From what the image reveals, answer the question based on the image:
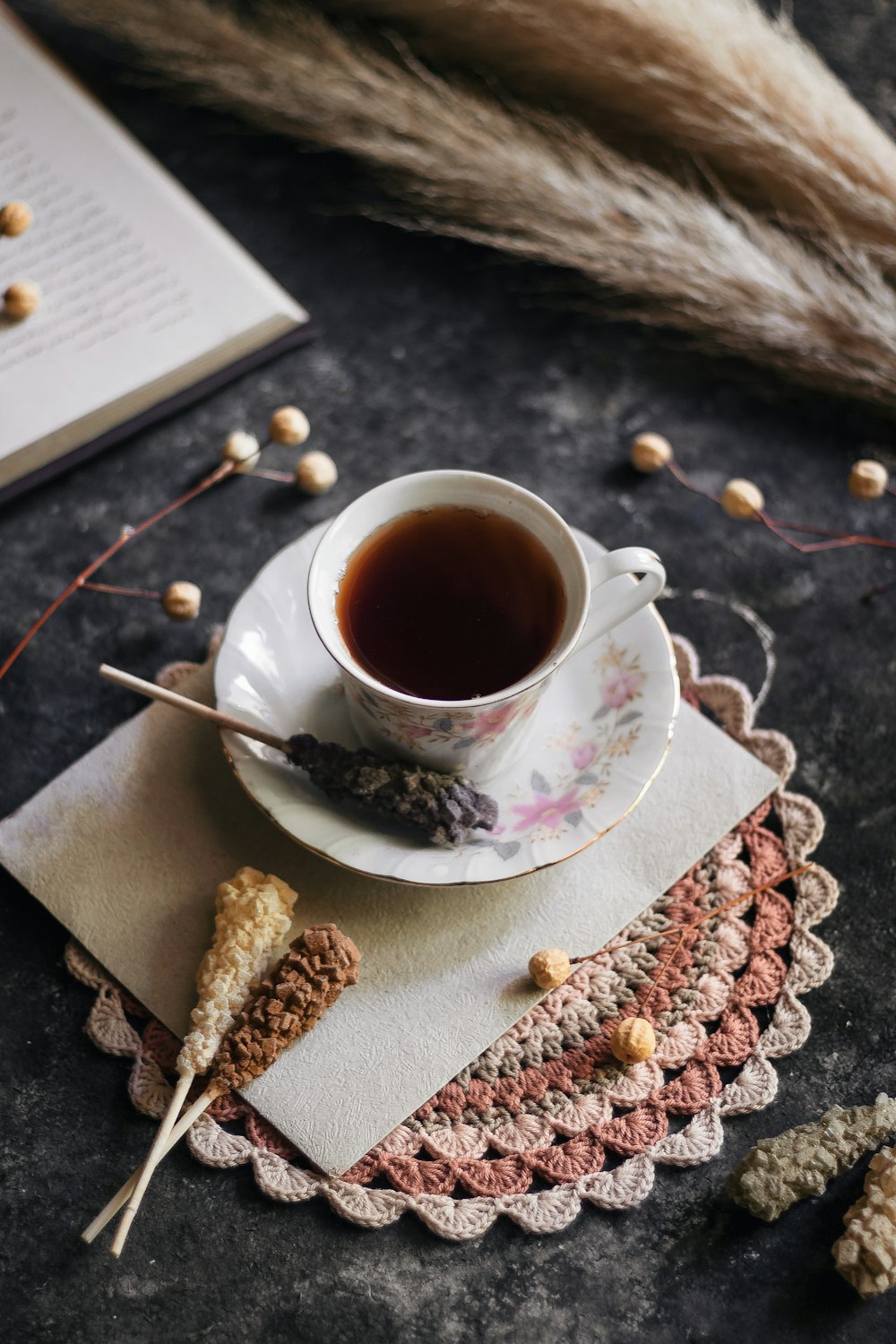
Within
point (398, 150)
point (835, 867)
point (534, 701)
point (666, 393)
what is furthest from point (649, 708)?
point (398, 150)

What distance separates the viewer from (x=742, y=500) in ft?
4.19

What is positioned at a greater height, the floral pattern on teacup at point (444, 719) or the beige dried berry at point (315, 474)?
the floral pattern on teacup at point (444, 719)

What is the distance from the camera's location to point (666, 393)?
1414 mm

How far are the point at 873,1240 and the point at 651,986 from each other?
277mm

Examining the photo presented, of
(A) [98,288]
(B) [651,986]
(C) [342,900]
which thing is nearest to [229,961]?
(C) [342,900]

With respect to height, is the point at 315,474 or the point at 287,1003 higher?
the point at 315,474

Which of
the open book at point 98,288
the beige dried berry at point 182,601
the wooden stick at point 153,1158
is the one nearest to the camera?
the wooden stick at point 153,1158

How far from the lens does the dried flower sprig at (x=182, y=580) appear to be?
121cm

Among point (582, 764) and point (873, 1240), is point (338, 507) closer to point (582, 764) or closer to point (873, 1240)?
point (582, 764)

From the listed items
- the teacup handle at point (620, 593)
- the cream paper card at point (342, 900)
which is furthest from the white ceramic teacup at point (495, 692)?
the cream paper card at point (342, 900)

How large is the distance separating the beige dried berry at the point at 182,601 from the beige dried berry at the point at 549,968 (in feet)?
1.77

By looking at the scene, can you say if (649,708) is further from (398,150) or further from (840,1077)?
(398,150)

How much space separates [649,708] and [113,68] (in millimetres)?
1278

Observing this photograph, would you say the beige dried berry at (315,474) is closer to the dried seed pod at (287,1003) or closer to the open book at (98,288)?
the open book at (98,288)
